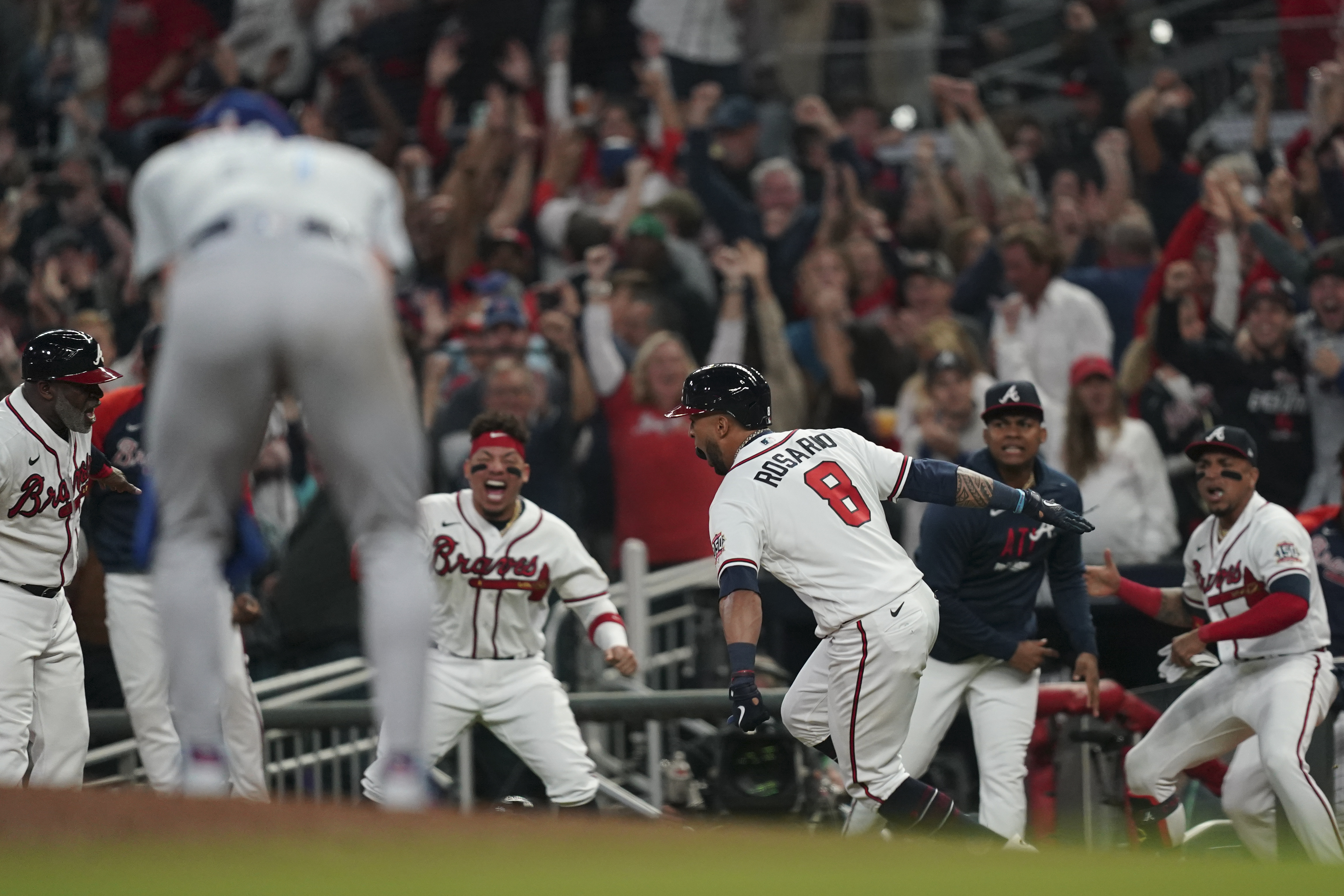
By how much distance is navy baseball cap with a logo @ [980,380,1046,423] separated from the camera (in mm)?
7492

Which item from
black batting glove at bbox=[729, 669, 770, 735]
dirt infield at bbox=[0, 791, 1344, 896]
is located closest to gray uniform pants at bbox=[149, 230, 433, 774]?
dirt infield at bbox=[0, 791, 1344, 896]

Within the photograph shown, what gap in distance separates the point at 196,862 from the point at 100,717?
4.79 meters

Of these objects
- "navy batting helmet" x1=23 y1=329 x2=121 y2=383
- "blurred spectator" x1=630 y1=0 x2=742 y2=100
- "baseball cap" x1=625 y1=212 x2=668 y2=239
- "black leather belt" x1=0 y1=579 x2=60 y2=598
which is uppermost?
"blurred spectator" x1=630 y1=0 x2=742 y2=100

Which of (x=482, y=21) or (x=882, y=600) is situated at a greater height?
(x=482, y=21)

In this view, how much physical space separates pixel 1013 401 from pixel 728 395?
5.21 ft

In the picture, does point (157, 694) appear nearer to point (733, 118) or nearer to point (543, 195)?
point (543, 195)

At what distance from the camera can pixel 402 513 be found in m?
4.05

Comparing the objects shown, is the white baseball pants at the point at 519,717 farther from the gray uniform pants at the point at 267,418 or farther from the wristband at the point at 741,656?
the gray uniform pants at the point at 267,418

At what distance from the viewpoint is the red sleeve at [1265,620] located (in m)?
7.19

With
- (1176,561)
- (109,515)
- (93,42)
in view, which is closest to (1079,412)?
(1176,561)

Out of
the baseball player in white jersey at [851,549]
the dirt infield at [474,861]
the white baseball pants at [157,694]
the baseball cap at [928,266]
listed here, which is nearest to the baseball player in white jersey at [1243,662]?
the baseball player in white jersey at [851,549]

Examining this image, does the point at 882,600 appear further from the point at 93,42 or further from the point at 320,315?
the point at 93,42

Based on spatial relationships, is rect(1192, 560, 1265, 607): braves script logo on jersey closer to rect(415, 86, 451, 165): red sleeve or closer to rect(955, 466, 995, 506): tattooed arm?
rect(955, 466, 995, 506): tattooed arm

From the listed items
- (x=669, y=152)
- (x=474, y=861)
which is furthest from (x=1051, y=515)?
(x=669, y=152)
